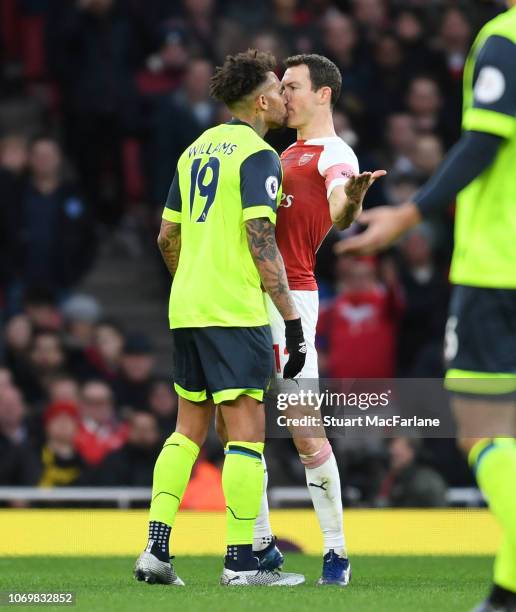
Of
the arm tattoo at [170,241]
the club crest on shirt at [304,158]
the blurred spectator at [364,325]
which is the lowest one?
the arm tattoo at [170,241]

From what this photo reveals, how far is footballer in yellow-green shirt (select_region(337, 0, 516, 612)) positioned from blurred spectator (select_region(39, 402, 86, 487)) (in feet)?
Answer: 20.4

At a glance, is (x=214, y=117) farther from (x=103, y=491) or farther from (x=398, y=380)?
(x=103, y=491)

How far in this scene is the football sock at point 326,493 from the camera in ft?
21.5

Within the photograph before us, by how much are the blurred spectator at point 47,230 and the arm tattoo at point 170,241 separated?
561 cm

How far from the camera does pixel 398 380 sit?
447 inches

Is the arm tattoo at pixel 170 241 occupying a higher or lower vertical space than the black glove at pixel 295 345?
higher

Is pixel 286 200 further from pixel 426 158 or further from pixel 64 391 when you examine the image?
pixel 426 158

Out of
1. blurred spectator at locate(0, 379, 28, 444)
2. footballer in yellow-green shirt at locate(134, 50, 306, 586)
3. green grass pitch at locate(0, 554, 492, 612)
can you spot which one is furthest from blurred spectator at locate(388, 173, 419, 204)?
footballer in yellow-green shirt at locate(134, 50, 306, 586)

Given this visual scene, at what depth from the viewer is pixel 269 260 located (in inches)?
243

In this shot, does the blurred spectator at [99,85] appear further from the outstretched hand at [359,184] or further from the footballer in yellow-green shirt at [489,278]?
the footballer in yellow-green shirt at [489,278]

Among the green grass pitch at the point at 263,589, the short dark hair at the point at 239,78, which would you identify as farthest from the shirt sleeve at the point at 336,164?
the green grass pitch at the point at 263,589

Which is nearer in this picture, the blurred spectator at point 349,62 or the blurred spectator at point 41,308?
the blurred spectator at point 41,308

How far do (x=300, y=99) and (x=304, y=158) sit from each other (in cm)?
29

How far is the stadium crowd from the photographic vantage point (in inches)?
426
